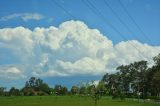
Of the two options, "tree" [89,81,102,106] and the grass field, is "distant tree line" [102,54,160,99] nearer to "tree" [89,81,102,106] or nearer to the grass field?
the grass field

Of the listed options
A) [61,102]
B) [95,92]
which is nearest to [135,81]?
[61,102]

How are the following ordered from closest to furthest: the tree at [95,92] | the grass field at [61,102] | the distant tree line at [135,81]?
the tree at [95,92]
the grass field at [61,102]
the distant tree line at [135,81]

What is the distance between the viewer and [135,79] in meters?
164

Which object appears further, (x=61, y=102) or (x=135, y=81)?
(x=135, y=81)

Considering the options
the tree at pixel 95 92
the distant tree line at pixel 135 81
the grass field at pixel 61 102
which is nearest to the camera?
the tree at pixel 95 92

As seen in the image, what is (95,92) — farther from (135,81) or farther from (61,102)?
(135,81)

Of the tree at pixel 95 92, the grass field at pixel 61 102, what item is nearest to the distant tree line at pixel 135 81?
the grass field at pixel 61 102

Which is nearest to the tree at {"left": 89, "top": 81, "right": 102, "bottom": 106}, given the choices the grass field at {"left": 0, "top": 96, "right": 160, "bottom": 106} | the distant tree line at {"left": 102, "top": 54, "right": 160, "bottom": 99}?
the grass field at {"left": 0, "top": 96, "right": 160, "bottom": 106}

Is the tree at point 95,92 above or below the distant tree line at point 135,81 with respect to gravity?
below

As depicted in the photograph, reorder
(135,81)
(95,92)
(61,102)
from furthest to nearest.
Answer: (135,81)
(61,102)
(95,92)

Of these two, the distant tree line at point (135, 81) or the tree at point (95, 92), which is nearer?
the tree at point (95, 92)

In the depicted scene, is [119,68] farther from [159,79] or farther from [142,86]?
[159,79]

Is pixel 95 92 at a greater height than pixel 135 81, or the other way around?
pixel 135 81

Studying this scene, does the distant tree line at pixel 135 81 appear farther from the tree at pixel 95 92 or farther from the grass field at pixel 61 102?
the tree at pixel 95 92
